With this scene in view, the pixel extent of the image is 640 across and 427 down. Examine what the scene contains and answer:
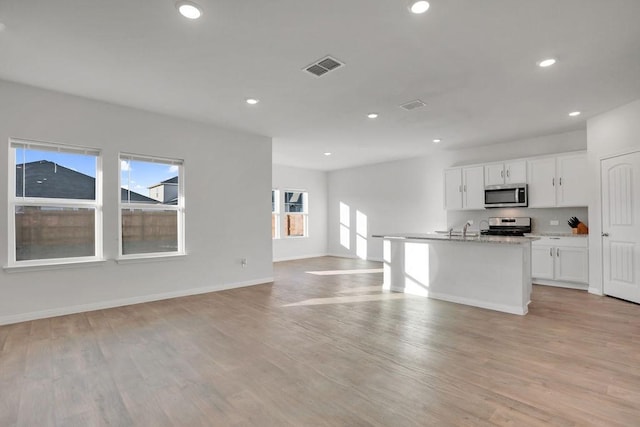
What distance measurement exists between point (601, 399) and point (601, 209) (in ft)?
12.8

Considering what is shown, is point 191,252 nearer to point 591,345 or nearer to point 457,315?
point 457,315

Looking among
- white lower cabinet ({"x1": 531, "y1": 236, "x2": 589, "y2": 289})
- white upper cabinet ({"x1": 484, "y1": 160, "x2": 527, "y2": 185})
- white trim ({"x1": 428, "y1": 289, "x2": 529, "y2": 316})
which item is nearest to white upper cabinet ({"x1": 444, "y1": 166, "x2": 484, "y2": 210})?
white upper cabinet ({"x1": 484, "y1": 160, "x2": 527, "y2": 185})

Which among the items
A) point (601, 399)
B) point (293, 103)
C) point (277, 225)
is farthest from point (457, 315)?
point (277, 225)

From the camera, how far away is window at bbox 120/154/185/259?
14.9ft

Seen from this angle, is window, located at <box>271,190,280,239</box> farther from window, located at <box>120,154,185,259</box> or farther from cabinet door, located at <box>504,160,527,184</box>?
cabinet door, located at <box>504,160,527,184</box>

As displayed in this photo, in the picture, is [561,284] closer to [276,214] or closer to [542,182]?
[542,182]

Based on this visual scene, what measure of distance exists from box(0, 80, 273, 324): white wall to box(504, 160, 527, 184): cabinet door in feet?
15.4

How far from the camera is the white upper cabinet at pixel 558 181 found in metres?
5.33

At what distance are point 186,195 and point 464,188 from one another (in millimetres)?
5548

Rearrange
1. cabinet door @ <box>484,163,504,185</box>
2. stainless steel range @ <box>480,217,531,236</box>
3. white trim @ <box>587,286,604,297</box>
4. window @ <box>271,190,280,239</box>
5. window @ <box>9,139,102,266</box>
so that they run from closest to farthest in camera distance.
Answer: window @ <box>9,139,102,266</box>
white trim @ <box>587,286,604,297</box>
stainless steel range @ <box>480,217,531,236</box>
cabinet door @ <box>484,163,504,185</box>
window @ <box>271,190,280,239</box>

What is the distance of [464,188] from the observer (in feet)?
22.0

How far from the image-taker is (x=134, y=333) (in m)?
3.32

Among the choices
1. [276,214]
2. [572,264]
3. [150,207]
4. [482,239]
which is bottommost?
[572,264]

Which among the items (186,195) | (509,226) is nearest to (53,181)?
(186,195)
